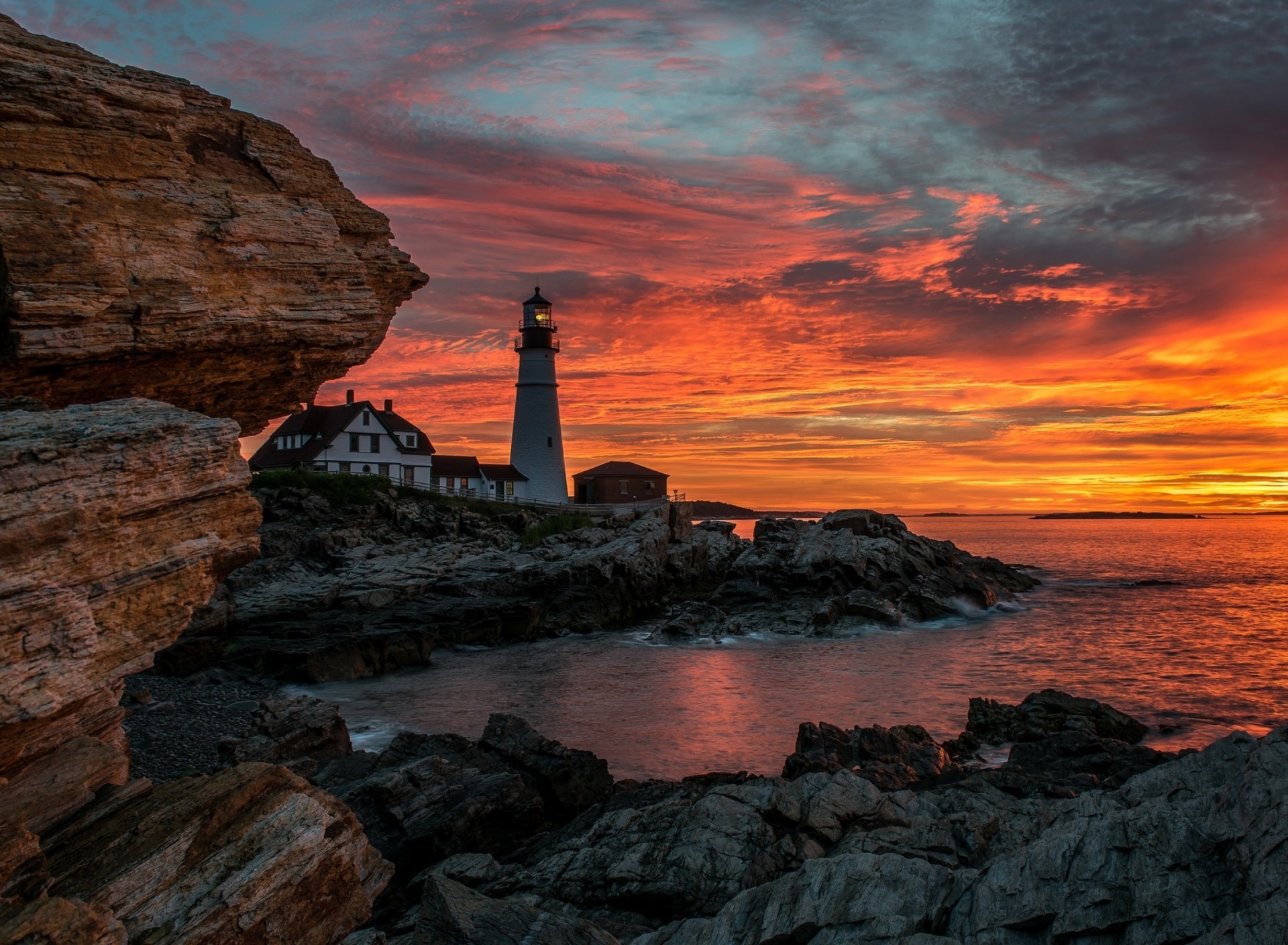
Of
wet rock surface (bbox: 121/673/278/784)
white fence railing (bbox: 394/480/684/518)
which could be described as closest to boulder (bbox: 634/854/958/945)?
wet rock surface (bbox: 121/673/278/784)

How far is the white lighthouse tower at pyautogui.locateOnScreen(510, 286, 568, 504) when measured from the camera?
191ft

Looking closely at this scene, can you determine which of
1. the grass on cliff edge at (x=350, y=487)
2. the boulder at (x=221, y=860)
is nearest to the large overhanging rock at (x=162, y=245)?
the boulder at (x=221, y=860)

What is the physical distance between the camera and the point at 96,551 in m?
6.73

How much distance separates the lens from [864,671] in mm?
26641

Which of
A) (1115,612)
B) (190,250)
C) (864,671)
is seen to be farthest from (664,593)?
(190,250)

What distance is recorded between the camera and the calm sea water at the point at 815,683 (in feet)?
64.8

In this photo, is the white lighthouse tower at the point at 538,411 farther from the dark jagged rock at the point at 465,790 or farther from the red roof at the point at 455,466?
the dark jagged rock at the point at 465,790

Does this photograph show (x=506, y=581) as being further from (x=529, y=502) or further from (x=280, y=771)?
(x=280, y=771)

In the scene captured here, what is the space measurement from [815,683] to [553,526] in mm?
25380

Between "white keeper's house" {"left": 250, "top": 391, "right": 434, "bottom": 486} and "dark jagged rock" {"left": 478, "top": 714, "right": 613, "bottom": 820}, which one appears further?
"white keeper's house" {"left": 250, "top": 391, "right": 434, "bottom": 486}

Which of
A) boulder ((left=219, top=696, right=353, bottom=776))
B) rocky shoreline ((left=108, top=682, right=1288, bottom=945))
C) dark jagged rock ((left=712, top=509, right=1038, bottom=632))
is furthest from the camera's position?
dark jagged rock ((left=712, top=509, right=1038, bottom=632))

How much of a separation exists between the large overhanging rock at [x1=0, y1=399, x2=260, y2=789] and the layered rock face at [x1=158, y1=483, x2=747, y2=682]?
723 inches

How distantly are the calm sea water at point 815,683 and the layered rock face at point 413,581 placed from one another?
1.45m

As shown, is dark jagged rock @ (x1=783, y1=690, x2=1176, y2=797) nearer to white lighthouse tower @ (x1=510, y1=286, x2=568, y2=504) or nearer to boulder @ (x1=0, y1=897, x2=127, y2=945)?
boulder @ (x1=0, y1=897, x2=127, y2=945)
